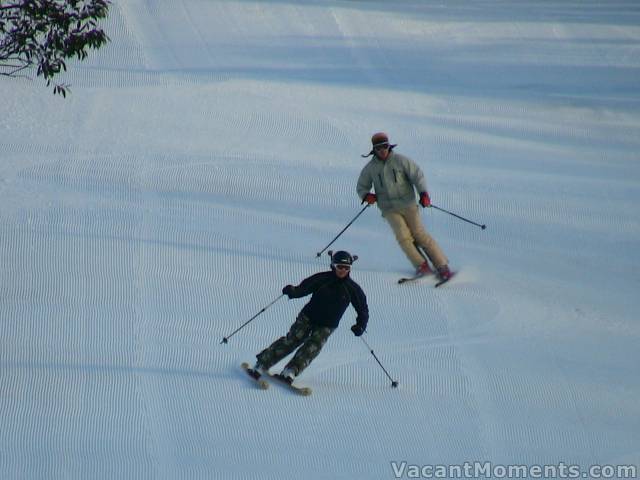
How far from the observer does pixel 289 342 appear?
8.84 m

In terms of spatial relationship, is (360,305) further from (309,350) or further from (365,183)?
(365,183)

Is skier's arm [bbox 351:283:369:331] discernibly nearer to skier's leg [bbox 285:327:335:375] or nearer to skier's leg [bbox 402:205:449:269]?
skier's leg [bbox 285:327:335:375]

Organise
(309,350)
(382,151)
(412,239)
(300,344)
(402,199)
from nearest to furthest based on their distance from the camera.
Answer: (309,350) < (300,344) < (382,151) < (402,199) < (412,239)

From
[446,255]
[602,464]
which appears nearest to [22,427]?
[602,464]

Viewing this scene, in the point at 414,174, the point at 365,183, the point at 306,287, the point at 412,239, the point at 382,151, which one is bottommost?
the point at 412,239

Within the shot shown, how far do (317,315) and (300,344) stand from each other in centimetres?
29

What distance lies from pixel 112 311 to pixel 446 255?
3533 mm

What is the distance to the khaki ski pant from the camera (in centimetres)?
1117

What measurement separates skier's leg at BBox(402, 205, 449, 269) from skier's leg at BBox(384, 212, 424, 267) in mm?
56

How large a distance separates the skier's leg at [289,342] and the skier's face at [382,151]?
8.26 ft

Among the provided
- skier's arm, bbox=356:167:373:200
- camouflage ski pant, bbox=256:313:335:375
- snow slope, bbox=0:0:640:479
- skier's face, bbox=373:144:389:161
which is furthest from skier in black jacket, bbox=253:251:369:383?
skier's arm, bbox=356:167:373:200

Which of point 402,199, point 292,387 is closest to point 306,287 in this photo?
point 292,387

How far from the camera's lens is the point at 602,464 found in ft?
26.0

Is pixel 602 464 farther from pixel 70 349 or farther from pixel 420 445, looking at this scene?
pixel 70 349
